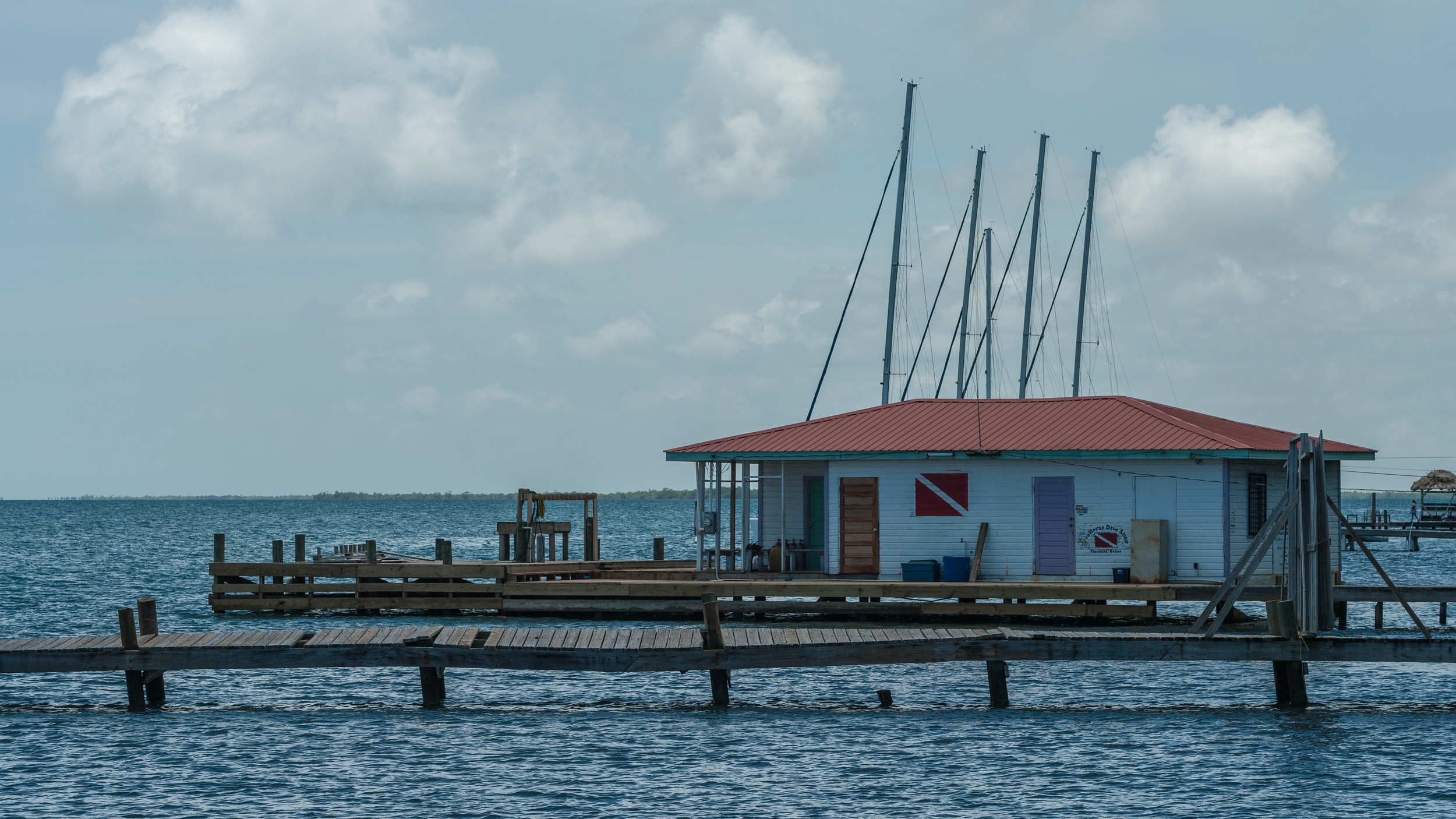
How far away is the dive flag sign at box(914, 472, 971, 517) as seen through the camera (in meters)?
32.5

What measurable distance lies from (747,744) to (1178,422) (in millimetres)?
15455

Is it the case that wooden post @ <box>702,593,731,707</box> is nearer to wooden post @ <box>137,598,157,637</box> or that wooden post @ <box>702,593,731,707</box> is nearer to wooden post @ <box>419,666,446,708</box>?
wooden post @ <box>419,666,446,708</box>

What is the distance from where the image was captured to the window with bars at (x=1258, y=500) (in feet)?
103

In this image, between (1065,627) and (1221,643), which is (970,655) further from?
(1065,627)

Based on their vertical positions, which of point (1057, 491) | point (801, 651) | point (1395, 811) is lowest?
point (1395, 811)

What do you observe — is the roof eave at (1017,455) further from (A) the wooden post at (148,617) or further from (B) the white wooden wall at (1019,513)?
(A) the wooden post at (148,617)

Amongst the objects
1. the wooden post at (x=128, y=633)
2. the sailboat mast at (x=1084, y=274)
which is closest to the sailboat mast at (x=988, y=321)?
the sailboat mast at (x=1084, y=274)

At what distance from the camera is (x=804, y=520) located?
34.8 metres

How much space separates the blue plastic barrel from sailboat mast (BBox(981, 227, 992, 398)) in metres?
21.7

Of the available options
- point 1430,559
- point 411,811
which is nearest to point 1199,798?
point 411,811

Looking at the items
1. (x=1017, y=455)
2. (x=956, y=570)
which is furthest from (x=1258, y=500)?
(x=956, y=570)

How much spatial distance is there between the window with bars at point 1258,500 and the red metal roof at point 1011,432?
0.64m

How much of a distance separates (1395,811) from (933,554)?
617 inches

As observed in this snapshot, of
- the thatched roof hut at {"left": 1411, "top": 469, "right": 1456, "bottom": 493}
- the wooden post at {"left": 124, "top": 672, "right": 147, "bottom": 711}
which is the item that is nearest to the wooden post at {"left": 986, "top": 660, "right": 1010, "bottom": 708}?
the wooden post at {"left": 124, "top": 672, "right": 147, "bottom": 711}
